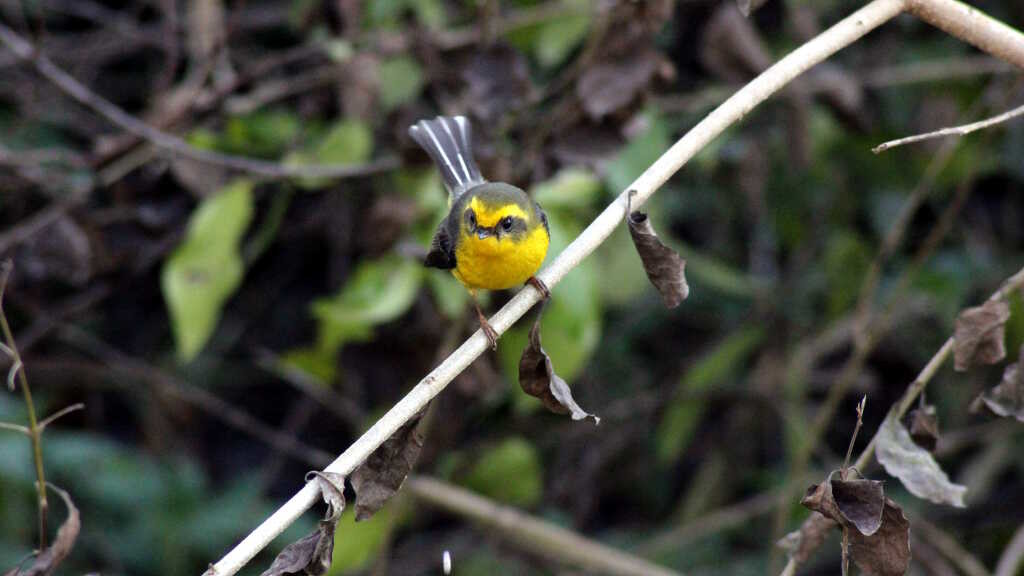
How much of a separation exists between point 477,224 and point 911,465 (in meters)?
1.28

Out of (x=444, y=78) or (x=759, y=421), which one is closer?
(x=444, y=78)

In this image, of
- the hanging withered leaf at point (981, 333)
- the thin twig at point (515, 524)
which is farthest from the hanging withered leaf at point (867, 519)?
the thin twig at point (515, 524)

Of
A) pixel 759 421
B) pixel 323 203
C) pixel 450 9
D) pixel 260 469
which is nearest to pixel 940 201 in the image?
pixel 759 421

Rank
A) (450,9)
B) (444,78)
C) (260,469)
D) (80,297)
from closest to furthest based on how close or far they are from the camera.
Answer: (444,78)
(80,297)
(450,9)
(260,469)

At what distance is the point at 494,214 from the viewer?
292 cm

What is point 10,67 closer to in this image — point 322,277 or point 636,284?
point 322,277

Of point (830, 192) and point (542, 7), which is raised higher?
point (542, 7)

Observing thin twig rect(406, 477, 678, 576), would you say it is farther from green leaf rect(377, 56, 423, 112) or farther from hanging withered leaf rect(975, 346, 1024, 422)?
hanging withered leaf rect(975, 346, 1024, 422)

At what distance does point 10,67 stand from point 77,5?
0.50 meters

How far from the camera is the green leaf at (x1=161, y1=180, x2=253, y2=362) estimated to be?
3713mm

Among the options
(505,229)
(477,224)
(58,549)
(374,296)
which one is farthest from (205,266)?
(58,549)

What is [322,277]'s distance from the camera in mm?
4734

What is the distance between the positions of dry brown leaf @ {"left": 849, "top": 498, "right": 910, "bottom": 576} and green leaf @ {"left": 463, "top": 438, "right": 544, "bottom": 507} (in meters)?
2.40

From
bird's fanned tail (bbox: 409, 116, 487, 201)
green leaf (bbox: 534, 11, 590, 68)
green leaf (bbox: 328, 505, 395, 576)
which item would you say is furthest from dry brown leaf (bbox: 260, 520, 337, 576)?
green leaf (bbox: 534, 11, 590, 68)
